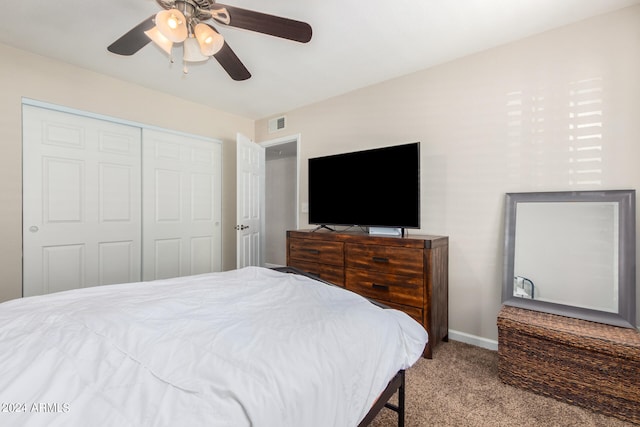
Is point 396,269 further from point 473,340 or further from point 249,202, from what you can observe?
point 249,202

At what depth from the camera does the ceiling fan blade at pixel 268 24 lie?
1.54 m

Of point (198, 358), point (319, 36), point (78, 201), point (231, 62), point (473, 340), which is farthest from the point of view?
point (78, 201)

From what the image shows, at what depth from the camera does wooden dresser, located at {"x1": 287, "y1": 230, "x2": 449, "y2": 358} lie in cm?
228

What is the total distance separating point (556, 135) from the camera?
7.13ft

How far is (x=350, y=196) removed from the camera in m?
2.96

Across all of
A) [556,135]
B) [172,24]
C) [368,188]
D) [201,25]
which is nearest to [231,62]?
[201,25]

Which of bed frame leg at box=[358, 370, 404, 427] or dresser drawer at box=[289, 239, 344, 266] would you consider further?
dresser drawer at box=[289, 239, 344, 266]

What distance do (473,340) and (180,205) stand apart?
3.45 m

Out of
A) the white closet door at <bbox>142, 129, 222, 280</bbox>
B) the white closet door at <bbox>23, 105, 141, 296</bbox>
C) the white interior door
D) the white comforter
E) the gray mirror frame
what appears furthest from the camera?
the white interior door

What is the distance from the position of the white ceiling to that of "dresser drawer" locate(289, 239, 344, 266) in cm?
167

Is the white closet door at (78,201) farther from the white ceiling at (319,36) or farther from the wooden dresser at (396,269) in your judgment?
the wooden dresser at (396,269)

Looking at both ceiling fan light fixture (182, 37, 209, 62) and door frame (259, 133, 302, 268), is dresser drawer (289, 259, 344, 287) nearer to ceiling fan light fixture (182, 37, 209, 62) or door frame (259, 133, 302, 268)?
door frame (259, 133, 302, 268)

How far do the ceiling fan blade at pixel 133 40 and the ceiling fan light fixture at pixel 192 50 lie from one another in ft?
0.68

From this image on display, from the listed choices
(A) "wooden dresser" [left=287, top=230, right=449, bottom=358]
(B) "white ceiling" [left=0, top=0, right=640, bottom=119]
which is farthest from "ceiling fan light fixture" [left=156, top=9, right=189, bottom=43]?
(A) "wooden dresser" [left=287, top=230, right=449, bottom=358]
